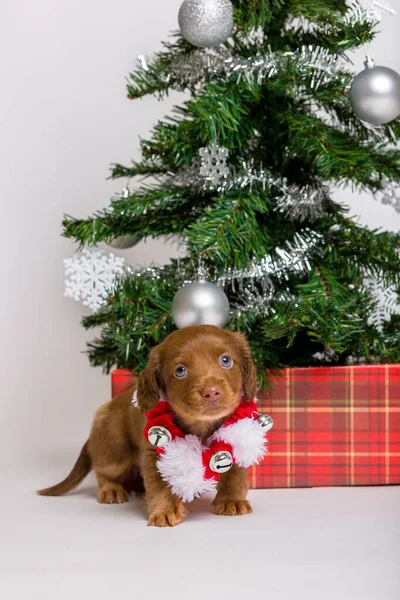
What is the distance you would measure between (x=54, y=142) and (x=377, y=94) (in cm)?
116

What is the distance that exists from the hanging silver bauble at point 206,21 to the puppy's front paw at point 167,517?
0.95m

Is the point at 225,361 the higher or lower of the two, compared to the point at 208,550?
higher

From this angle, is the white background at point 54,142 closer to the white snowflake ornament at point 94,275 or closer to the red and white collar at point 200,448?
the white snowflake ornament at point 94,275

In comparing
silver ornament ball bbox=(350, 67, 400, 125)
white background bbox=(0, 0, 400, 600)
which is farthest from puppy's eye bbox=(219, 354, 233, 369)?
white background bbox=(0, 0, 400, 600)

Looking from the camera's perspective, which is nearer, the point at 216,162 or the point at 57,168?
the point at 216,162

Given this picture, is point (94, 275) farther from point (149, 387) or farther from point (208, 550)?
point (208, 550)

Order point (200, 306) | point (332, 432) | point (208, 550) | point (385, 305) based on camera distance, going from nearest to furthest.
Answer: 1. point (208, 550)
2. point (200, 306)
3. point (332, 432)
4. point (385, 305)

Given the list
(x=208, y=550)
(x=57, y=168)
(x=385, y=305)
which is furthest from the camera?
(x=57, y=168)

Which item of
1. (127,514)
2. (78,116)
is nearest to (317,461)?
(127,514)

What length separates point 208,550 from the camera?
154 centimetres

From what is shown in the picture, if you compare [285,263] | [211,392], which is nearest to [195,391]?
[211,392]

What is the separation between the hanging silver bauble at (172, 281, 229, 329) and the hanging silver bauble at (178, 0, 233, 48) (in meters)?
0.50

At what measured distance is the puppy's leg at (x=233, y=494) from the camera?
1.79 meters

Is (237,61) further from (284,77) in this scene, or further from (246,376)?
(246,376)
